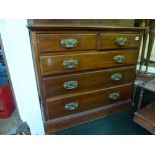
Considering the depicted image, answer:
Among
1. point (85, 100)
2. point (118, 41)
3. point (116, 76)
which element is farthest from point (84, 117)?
point (118, 41)

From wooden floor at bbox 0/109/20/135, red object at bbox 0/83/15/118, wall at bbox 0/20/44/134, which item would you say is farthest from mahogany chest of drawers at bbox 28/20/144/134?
red object at bbox 0/83/15/118

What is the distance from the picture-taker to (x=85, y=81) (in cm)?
107

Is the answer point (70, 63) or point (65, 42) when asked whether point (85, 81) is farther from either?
point (65, 42)

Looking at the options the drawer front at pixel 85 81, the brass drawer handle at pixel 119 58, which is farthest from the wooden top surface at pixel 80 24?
the drawer front at pixel 85 81

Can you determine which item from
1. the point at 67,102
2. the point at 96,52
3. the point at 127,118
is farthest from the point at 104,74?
the point at 127,118

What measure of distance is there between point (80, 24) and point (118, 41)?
0.33 metres

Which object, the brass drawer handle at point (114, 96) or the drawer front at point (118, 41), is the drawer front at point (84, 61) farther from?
the brass drawer handle at point (114, 96)

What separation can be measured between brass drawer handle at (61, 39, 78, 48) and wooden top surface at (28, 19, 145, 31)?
8 cm

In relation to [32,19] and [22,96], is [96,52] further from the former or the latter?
[22,96]

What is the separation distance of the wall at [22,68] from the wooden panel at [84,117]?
0.13m

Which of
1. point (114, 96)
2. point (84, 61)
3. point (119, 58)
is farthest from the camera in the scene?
point (114, 96)
